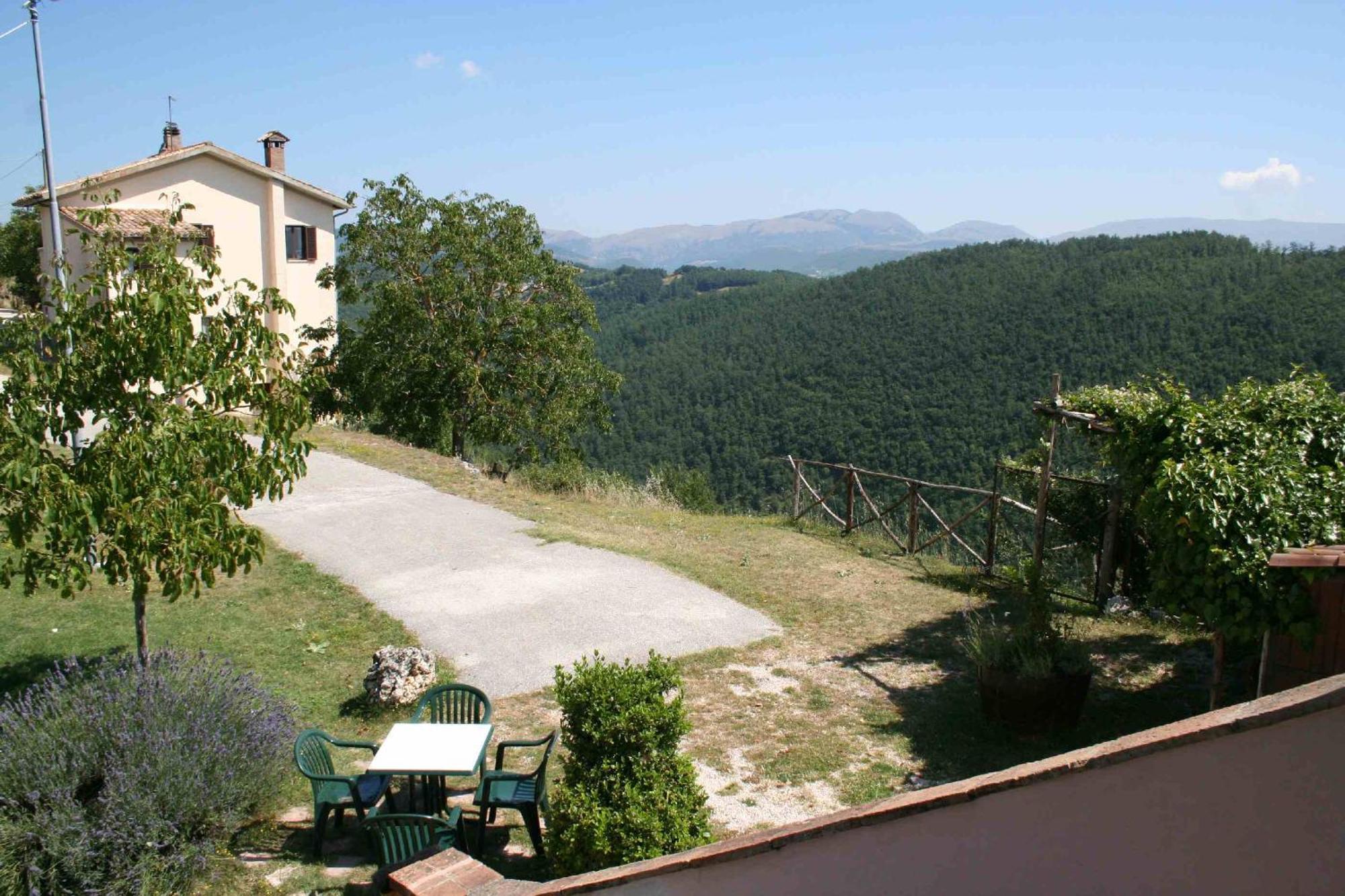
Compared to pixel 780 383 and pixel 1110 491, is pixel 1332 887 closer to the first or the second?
pixel 1110 491

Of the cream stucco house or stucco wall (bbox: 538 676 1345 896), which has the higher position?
the cream stucco house

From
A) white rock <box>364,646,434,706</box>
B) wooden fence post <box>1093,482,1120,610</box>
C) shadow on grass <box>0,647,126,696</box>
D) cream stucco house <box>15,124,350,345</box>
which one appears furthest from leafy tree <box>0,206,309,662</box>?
cream stucco house <box>15,124,350,345</box>

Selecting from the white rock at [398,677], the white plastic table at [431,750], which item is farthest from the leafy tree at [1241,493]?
the white rock at [398,677]

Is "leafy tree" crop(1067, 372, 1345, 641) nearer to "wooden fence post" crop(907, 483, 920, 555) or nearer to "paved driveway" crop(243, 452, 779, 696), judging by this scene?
"paved driveway" crop(243, 452, 779, 696)

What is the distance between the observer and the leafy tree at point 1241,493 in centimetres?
629

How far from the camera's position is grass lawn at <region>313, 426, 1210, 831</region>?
6668 millimetres

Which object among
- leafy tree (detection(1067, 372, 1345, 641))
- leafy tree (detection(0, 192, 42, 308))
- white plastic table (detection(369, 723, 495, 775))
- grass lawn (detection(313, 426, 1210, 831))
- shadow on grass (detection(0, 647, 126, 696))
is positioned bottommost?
grass lawn (detection(313, 426, 1210, 831))

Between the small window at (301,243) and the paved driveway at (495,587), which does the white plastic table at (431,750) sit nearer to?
the paved driveway at (495,587)

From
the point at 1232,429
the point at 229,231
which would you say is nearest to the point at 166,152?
the point at 229,231

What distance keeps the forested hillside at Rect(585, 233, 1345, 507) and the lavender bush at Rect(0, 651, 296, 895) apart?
85.4 ft

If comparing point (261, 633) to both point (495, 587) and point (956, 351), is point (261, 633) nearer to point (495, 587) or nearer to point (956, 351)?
point (495, 587)

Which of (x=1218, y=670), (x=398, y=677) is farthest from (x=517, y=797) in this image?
(x=1218, y=670)

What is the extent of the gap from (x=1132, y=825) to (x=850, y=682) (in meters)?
6.49

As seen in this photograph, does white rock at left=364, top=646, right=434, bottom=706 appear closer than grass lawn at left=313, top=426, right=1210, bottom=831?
No
